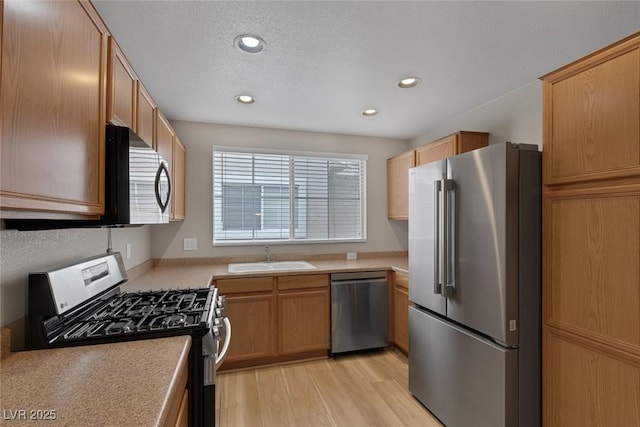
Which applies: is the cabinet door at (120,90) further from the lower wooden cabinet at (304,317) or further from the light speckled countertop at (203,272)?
the lower wooden cabinet at (304,317)

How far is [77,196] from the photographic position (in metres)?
0.98

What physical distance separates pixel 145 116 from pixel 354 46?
4.32ft

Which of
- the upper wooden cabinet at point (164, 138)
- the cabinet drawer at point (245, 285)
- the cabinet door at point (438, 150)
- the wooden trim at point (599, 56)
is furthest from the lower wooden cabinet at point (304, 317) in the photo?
the wooden trim at point (599, 56)

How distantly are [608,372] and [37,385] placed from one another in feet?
7.06

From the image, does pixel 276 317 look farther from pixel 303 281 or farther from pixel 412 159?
pixel 412 159

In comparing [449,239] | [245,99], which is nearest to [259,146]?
[245,99]

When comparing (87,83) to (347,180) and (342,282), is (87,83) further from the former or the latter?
(347,180)

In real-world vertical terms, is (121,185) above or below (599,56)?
below

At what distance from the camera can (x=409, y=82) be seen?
2268mm

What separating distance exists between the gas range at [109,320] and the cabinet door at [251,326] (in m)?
1.07

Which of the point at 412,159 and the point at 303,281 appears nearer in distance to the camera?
the point at 303,281

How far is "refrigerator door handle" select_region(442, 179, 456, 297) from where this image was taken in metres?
1.93

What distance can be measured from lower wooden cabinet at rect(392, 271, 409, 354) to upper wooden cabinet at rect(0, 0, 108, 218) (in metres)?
2.55

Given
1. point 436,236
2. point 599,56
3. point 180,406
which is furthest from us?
point 436,236
